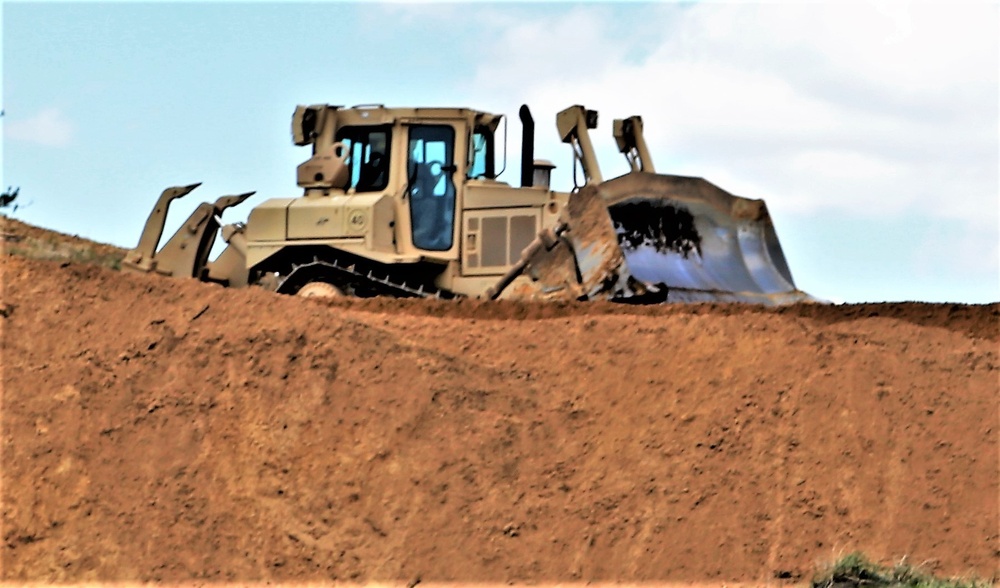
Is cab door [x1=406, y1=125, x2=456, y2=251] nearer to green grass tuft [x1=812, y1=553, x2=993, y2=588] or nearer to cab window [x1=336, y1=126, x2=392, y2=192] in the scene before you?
cab window [x1=336, y1=126, x2=392, y2=192]

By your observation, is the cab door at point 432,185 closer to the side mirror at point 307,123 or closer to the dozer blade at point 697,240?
the side mirror at point 307,123

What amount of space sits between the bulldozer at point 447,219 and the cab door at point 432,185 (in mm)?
10

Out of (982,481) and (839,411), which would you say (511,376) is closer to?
(839,411)

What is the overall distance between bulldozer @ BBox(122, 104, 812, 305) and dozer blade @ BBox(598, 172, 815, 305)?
0.05ft

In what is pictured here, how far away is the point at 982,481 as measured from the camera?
9.73 metres

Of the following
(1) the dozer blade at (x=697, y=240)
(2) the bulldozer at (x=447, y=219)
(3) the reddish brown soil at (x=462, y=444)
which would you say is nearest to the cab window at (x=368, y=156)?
(2) the bulldozer at (x=447, y=219)

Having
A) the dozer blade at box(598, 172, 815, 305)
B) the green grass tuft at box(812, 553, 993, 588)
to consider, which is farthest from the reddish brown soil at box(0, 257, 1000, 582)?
the dozer blade at box(598, 172, 815, 305)

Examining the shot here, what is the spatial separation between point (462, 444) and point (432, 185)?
21.8 ft

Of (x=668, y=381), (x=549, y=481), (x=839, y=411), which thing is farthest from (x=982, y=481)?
(x=549, y=481)

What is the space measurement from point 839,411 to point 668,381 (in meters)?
1.14

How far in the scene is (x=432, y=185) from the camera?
15820mm

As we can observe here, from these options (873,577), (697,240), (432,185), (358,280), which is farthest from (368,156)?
(873,577)

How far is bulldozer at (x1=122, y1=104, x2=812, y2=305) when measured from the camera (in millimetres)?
15141

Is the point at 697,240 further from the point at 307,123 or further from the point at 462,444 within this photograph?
the point at 462,444
